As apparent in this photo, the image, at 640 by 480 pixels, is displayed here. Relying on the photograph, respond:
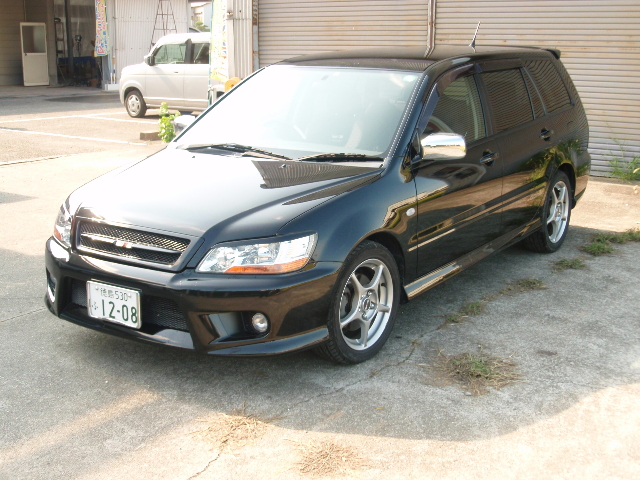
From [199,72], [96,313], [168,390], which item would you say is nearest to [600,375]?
[168,390]

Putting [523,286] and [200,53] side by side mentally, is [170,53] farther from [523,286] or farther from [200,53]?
[523,286]

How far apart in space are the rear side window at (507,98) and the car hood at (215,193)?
4.71 ft

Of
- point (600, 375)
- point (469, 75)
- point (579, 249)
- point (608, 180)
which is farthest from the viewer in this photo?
point (608, 180)

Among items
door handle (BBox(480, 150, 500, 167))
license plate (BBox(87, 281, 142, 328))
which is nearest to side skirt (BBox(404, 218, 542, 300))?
door handle (BBox(480, 150, 500, 167))

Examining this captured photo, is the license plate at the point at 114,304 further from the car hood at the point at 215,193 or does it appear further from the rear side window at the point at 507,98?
the rear side window at the point at 507,98

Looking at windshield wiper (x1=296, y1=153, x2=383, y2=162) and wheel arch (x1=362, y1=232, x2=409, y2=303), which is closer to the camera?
wheel arch (x1=362, y1=232, x2=409, y2=303)

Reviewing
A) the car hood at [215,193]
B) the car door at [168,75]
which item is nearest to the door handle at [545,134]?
the car hood at [215,193]

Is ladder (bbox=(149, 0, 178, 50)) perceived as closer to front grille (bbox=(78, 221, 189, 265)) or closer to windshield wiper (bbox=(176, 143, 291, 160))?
windshield wiper (bbox=(176, 143, 291, 160))

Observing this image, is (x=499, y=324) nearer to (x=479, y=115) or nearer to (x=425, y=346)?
(x=425, y=346)

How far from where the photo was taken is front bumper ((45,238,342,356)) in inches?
133

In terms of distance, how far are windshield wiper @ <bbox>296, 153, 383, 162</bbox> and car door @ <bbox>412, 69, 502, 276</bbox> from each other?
297 millimetres

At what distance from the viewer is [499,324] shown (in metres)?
4.58

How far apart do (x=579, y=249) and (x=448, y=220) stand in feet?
7.70

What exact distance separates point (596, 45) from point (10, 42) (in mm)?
21197
